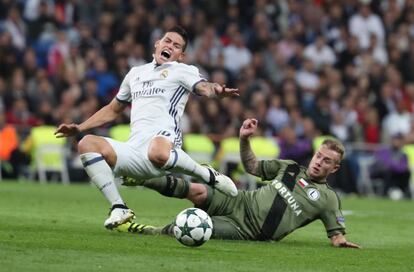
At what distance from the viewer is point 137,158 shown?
12.2 m

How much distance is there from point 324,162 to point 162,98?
1884 mm

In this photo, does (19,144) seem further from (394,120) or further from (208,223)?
(208,223)

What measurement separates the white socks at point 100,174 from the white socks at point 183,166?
1.91 ft

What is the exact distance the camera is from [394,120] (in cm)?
2808

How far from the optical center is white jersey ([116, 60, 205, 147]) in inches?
489

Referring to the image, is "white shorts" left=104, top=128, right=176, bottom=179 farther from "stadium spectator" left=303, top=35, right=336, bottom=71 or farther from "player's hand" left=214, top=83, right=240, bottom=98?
"stadium spectator" left=303, top=35, right=336, bottom=71

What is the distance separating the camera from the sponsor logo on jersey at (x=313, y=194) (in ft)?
40.1

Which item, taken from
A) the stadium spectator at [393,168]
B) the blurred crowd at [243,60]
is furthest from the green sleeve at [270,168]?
the stadium spectator at [393,168]

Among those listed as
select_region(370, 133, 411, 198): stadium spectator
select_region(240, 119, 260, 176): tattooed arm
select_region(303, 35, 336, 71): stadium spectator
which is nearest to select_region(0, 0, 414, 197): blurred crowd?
select_region(303, 35, 336, 71): stadium spectator

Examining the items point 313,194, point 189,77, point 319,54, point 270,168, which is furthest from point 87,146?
point 319,54

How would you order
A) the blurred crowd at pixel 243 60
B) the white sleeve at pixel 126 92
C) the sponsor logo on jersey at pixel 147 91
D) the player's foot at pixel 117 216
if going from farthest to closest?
the blurred crowd at pixel 243 60 → the white sleeve at pixel 126 92 → the sponsor logo on jersey at pixel 147 91 → the player's foot at pixel 117 216

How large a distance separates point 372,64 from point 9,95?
9.90m

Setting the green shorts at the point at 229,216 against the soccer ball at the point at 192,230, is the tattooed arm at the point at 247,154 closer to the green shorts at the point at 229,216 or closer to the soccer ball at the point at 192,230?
the green shorts at the point at 229,216

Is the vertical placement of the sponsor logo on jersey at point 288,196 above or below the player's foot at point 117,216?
above
